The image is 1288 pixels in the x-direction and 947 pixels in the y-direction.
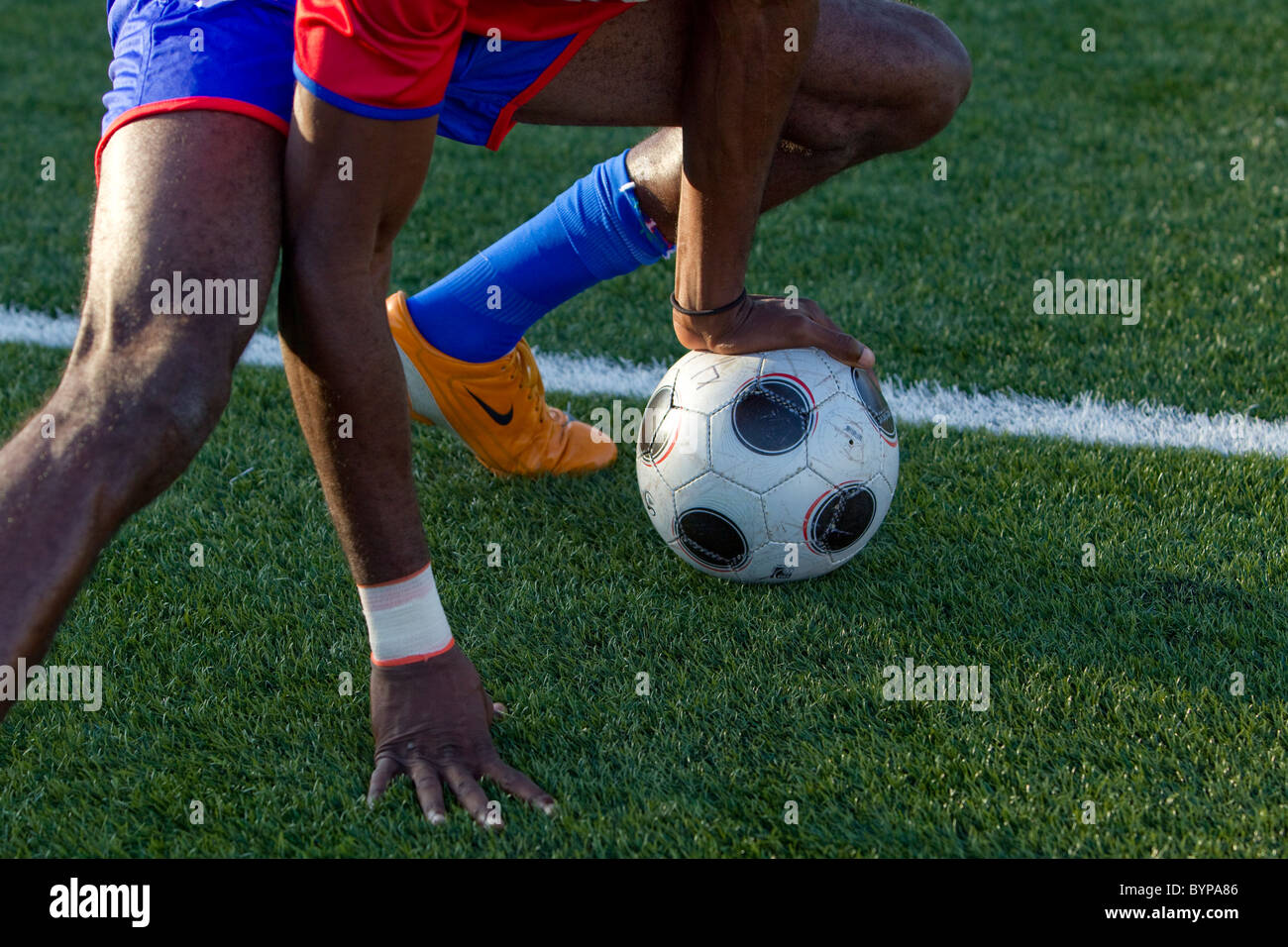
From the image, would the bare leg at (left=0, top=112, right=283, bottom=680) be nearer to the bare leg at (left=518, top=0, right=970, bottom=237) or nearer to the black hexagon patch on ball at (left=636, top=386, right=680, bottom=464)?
the bare leg at (left=518, top=0, right=970, bottom=237)

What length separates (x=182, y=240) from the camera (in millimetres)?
1805

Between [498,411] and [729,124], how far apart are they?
108cm

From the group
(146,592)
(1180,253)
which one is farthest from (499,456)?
(1180,253)

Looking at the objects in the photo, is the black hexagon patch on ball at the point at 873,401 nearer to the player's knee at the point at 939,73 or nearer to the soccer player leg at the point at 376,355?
the player's knee at the point at 939,73

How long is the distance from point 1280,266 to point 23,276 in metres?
4.27

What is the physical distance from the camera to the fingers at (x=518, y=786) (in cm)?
208

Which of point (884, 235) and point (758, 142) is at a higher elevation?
point (758, 142)

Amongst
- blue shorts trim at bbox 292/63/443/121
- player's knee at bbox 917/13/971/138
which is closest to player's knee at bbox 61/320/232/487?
blue shorts trim at bbox 292/63/443/121

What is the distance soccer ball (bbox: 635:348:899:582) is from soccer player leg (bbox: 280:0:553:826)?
0.64 m

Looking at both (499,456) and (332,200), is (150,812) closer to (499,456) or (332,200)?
(332,200)

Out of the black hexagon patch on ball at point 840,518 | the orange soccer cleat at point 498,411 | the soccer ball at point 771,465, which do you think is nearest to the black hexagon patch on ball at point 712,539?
the soccer ball at point 771,465

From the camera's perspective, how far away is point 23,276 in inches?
172

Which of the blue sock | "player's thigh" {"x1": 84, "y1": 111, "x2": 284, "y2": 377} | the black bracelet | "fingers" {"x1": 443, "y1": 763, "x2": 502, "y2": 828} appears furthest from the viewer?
the blue sock

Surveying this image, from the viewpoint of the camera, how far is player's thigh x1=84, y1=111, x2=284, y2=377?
177cm
